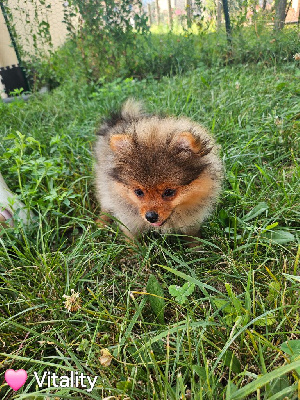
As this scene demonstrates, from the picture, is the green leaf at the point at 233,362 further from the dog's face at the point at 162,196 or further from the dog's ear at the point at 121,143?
the dog's ear at the point at 121,143

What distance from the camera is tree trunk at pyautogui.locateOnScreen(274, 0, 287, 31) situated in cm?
500

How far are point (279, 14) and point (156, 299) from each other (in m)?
5.35

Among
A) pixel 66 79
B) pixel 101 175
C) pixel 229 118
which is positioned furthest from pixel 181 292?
pixel 66 79

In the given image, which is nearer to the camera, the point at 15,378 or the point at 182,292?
the point at 15,378

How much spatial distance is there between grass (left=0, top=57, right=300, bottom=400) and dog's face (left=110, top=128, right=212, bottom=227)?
290mm

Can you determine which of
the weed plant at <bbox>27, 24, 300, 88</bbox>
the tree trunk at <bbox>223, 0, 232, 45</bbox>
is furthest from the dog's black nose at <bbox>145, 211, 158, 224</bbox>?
the tree trunk at <bbox>223, 0, 232, 45</bbox>

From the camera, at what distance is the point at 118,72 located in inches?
225

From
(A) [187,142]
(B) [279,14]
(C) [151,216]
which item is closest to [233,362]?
(C) [151,216]

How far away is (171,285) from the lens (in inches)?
68.0

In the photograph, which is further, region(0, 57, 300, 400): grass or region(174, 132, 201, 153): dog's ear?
region(174, 132, 201, 153): dog's ear

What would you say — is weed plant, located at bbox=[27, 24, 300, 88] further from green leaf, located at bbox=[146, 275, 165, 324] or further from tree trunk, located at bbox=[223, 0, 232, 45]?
green leaf, located at bbox=[146, 275, 165, 324]

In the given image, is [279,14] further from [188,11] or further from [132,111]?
[132,111]

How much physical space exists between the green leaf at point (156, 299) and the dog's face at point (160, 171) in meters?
0.41

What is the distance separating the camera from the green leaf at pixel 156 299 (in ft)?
5.58
